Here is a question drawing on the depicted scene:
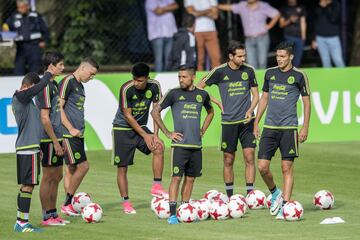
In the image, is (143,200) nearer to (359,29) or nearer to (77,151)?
(77,151)

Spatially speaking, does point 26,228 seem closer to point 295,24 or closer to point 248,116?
point 248,116

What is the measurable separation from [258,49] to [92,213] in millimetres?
12800

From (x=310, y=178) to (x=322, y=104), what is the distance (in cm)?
475

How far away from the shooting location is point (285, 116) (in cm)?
1578

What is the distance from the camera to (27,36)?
2517 cm

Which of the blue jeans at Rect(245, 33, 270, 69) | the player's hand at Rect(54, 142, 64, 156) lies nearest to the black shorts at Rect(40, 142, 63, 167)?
the player's hand at Rect(54, 142, 64, 156)

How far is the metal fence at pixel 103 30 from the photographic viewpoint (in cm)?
2798

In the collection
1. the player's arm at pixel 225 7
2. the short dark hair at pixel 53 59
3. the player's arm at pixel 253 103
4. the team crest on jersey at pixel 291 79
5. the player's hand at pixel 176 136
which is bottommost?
the player's hand at pixel 176 136

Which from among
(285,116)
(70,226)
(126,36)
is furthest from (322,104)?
(70,226)

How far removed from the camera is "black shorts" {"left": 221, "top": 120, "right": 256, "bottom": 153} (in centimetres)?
1688

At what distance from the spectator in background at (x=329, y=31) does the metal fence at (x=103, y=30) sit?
88.6 inches

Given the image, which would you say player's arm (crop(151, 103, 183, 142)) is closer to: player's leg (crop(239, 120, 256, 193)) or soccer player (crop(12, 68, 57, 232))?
soccer player (crop(12, 68, 57, 232))

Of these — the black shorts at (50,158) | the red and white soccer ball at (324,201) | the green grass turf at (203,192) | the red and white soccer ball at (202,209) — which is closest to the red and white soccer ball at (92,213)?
the green grass turf at (203,192)

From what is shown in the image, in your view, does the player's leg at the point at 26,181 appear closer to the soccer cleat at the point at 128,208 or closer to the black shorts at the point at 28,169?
the black shorts at the point at 28,169
